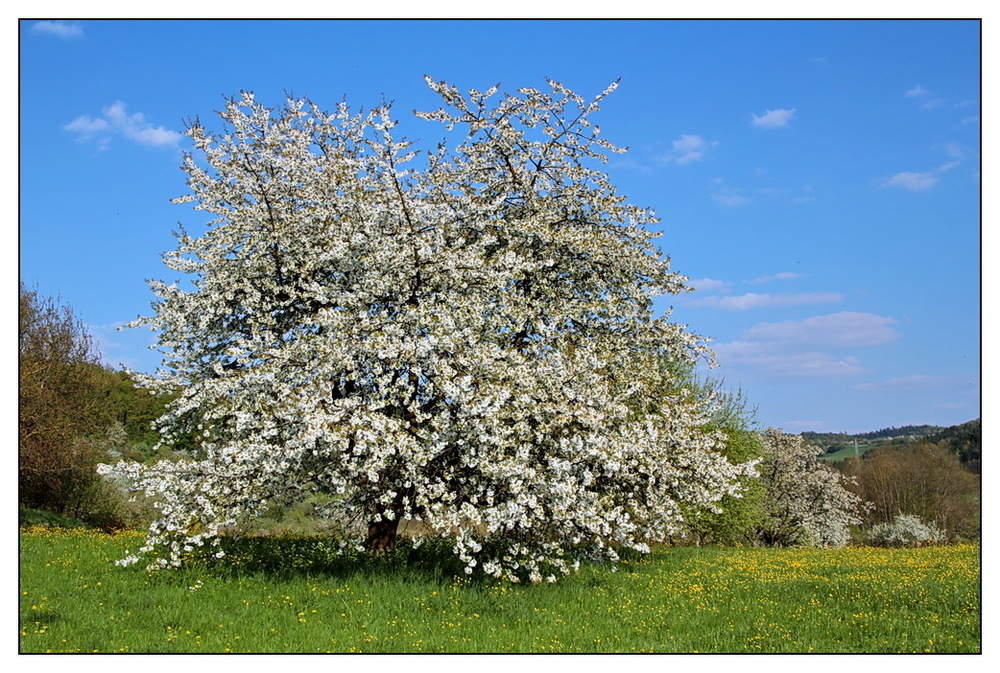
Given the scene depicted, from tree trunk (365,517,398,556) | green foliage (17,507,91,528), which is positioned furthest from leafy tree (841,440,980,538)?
green foliage (17,507,91,528)

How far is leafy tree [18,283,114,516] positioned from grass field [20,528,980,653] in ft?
38.5

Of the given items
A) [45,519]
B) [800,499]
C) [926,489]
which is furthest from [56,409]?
[926,489]

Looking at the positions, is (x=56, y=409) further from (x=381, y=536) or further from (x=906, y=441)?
(x=906, y=441)

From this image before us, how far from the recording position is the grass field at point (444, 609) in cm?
1084

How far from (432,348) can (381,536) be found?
18.0 ft

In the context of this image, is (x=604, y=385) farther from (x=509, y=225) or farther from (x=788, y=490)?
(x=788, y=490)

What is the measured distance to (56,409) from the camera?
91.1ft

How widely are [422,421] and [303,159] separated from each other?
277 inches

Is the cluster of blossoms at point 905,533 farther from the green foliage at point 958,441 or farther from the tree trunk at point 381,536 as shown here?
the tree trunk at point 381,536

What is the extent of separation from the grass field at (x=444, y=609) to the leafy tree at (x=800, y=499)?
29.1 meters

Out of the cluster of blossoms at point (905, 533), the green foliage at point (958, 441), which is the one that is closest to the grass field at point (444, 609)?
the cluster of blossoms at point (905, 533)

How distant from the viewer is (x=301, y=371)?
44.5 ft

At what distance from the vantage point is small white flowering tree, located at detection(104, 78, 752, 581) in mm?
13031

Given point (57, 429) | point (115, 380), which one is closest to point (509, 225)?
point (57, 429)
